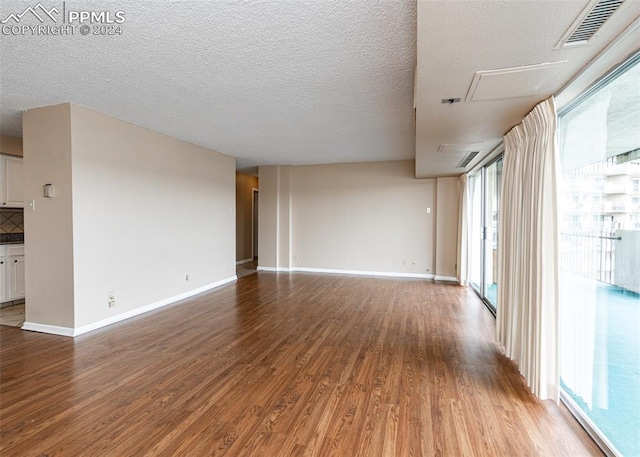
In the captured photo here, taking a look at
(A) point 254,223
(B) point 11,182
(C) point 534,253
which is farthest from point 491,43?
(A) point 254,223

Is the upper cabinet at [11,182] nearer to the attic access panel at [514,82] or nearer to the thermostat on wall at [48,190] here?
the thermostat on wall at [48,190]

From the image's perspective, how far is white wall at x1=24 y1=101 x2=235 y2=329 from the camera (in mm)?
3500

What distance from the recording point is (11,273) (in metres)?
4.53

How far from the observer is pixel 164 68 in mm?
2613

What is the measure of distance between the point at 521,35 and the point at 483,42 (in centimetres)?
17

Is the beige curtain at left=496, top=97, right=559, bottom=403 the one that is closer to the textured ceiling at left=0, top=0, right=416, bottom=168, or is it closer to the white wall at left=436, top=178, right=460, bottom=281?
the textured ceiling at left=0, top=0, right=416, bottom=168

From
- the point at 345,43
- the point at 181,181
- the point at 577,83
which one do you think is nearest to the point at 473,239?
the point at 577,83

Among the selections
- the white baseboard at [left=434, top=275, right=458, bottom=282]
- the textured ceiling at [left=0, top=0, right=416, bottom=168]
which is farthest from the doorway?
the white baseboard at [left=434, top=275, right=458, bottom=282]

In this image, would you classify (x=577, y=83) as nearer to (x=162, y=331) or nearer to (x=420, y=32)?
(x=420, y=32)

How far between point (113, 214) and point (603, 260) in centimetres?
489

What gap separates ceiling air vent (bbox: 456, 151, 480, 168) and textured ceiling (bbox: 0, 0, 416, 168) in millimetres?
943

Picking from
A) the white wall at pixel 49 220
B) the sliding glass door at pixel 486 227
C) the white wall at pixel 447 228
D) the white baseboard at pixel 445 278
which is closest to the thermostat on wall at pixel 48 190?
the white wall at pixel 49 220

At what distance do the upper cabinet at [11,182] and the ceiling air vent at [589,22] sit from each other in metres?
6.60

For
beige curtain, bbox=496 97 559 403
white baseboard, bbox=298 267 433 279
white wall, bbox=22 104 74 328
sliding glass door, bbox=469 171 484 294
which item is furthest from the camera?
white baseboard, bbox=298 267 433 279
